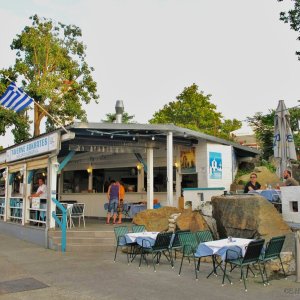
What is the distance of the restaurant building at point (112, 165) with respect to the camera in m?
11.8

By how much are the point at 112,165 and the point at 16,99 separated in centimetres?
582

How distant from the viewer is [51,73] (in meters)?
25.8

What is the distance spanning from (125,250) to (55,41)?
66.2 ft

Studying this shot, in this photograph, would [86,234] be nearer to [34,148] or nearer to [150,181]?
[150,181]

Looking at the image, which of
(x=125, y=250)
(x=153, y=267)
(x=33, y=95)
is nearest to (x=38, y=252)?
(x=125, y=250)

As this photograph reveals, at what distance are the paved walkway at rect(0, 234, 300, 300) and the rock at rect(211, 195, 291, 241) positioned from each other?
46.7 inches

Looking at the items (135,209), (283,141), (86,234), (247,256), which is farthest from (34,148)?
(247,256)

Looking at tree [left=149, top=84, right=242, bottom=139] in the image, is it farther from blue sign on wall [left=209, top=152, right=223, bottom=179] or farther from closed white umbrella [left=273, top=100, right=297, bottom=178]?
closed white umbrella [left=273, top=100, right=297, bottom=178]

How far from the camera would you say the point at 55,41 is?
26562 millimetres

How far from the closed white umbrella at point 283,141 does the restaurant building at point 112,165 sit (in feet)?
7.26

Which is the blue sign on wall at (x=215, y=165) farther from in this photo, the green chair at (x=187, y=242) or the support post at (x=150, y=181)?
the green chair at (x=187, y=242)

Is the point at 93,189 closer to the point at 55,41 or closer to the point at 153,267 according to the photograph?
the point at 153,267

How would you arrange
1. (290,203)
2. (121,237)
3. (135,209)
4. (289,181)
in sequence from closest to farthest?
1. (121,237)
2. (290,203)
3. (289,181)
4. (135,209)

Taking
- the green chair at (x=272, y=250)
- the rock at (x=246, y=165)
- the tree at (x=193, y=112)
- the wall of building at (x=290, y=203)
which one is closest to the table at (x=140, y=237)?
the green chair at (x=272, y=250)
